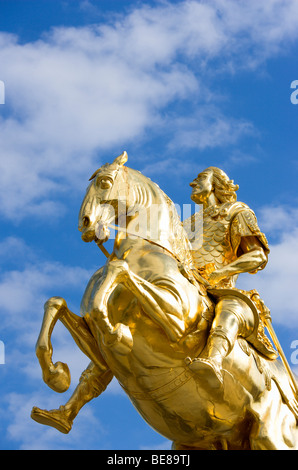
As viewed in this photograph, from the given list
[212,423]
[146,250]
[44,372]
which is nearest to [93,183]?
[146,250]

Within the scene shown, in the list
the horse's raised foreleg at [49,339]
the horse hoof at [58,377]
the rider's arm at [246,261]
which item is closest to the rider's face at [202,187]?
the rider's arm at [246,261]

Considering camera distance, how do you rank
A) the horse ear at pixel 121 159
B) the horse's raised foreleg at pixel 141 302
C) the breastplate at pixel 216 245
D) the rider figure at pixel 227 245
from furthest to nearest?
the breastplate at pixel 216 245
the horse ear at pixel 121 159
the rider figure at pixel 227 245
the horse's raised foreleg at pixel 141 302

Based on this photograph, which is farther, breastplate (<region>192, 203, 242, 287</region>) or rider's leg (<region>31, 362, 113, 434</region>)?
breastplate (<region>192, 203, 242, 287</region>)

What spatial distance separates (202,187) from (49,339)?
2237 mm

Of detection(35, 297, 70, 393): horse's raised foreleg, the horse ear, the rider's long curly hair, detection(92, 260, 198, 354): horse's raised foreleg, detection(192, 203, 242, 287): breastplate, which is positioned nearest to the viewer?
detection(92, 260, 198, 354): horse's raised foreleg

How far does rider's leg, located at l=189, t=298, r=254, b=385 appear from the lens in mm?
5152

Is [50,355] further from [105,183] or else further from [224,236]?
[224,236]

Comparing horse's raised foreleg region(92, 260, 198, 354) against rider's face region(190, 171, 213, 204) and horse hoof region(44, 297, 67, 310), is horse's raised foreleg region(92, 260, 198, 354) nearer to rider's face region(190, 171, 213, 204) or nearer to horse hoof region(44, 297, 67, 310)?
horse hoof region(44, 297, 67, 310)

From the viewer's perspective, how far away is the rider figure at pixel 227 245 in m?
5.84

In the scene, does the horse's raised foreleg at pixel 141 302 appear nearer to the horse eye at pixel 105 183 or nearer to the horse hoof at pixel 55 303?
the horse hoof at pixel 55 303

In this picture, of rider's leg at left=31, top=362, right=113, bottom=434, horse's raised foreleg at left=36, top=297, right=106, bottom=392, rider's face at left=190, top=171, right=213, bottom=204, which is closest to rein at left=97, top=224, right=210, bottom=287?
horse's raised foreleg at left=36, top=297, right=106, bottom=392

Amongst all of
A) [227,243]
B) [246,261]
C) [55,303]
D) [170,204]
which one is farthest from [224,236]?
[55,303]

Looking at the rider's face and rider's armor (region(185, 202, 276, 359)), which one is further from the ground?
the rider's face

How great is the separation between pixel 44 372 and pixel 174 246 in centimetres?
131
